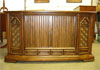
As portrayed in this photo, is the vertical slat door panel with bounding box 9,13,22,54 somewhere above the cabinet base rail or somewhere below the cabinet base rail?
above

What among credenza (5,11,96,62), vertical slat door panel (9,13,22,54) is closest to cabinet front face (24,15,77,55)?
credenza (5,11,96,62)

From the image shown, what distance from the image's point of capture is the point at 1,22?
3.77 m

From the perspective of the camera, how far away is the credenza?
2.37m

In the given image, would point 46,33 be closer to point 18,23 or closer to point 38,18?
point 38,18

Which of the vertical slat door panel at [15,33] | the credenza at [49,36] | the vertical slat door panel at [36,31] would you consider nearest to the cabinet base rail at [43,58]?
the credenza at [49,36]

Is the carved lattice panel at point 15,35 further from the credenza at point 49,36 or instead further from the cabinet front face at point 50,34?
the cabinet front face at point 50,34

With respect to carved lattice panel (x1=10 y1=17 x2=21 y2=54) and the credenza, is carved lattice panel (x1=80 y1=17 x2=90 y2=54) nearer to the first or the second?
the credenza

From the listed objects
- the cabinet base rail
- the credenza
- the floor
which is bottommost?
the floor

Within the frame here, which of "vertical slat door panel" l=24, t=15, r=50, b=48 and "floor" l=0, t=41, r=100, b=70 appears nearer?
"floor" l=0, t=41, r=100, b=70

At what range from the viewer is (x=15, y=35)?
7.93 ft

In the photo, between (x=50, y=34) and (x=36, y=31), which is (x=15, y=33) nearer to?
(x=36, y=31)

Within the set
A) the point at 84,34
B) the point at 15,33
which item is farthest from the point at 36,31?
the point at 84,34

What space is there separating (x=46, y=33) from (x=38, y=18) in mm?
326

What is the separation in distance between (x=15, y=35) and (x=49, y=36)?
2.15 ft
